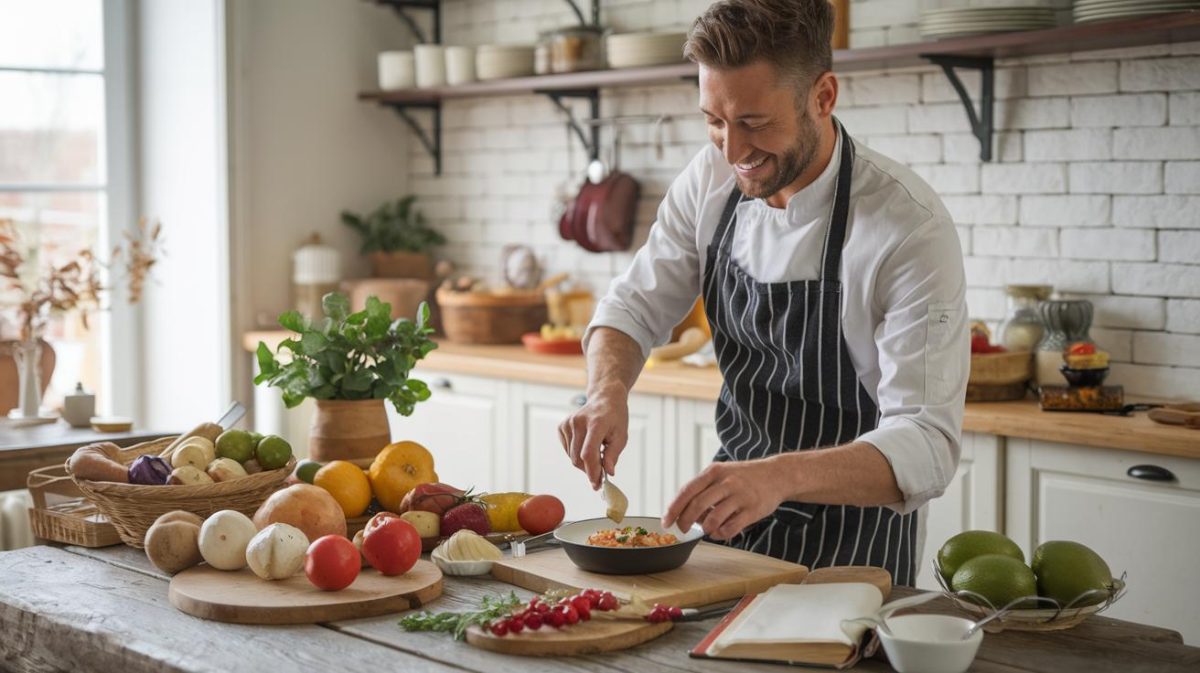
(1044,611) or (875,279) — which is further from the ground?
(875,279)

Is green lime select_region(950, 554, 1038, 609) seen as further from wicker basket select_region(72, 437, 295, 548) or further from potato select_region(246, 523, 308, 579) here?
wicker basket select_region(72, 437, 295, 548)

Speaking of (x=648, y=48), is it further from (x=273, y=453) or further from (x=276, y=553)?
(x=276, y=553)

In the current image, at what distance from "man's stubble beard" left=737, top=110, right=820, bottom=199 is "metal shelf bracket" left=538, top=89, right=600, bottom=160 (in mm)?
2594

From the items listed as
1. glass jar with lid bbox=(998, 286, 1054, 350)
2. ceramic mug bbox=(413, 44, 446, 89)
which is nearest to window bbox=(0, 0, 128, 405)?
ceramic mug bbox=(413, 44, 446, 89)

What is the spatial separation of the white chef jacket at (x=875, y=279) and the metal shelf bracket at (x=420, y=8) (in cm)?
301

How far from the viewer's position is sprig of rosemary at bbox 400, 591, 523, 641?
173 centimetres

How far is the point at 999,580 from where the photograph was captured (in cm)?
174

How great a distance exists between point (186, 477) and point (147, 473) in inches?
2.4

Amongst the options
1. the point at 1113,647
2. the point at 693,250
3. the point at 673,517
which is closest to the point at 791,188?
the point at 693,250

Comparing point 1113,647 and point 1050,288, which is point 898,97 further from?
point 1113,647

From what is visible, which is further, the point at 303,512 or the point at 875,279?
the point at 875,279

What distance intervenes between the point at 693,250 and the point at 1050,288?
4.83ft

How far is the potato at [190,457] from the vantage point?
7.39ft

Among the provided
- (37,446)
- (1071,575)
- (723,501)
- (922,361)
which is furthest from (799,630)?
(37,446)
